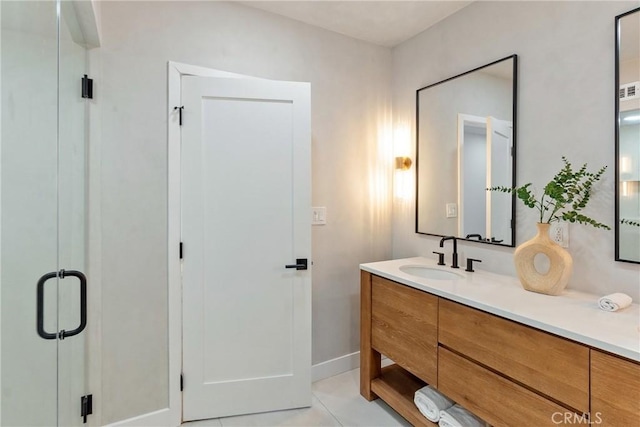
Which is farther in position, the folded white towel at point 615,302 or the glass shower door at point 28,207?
the folded white towel at point 615,302

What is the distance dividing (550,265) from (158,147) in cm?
216

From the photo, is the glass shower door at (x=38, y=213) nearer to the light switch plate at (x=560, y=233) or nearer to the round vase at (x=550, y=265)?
the round vase at (x=550, y=265)

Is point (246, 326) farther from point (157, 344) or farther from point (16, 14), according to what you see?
point (16, 14)

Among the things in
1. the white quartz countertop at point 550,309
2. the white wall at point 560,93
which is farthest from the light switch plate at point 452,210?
the white quartz countertop at point 550,309

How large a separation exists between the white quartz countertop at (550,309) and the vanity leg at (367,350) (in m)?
0.26

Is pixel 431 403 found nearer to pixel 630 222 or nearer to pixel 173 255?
pixel 630 222

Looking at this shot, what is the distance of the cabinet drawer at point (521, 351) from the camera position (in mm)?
1173

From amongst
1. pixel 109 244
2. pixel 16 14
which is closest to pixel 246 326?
pixel 109 244

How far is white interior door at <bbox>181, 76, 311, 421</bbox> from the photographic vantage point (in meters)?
2.00

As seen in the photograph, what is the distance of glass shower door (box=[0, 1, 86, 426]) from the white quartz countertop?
5.38 feet

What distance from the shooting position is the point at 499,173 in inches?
79.7

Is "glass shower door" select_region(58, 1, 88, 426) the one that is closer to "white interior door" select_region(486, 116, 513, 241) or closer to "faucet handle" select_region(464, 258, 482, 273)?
"faucet handle" select_region(464, 258, 482, 273)

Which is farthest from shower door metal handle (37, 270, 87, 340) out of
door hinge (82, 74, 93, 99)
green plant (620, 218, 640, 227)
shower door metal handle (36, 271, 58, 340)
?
green plant (620, 218, 640, 227)

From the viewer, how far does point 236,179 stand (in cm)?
206
